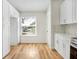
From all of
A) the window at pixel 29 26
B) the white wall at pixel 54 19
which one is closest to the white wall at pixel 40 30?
the window at pixel 29 26

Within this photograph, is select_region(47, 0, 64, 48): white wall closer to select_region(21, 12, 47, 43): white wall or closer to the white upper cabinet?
the white upper cabinet

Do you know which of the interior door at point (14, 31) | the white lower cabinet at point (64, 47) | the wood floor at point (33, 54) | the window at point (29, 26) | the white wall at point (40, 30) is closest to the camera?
the white lower cabinet at point (64, 47)

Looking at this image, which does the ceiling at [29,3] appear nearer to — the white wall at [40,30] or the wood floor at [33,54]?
the white wall at [40,30]

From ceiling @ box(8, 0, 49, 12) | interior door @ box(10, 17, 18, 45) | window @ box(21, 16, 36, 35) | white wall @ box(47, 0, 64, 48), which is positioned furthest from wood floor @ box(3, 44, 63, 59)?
window @ box(21, 16, 36, 35)

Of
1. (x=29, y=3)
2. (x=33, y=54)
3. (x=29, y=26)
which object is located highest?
(x=29, y=3)

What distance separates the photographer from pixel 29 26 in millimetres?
10164

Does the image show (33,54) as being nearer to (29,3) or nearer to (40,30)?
(29,3)

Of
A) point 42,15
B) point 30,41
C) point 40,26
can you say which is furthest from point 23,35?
point 42,15

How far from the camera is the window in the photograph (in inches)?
396

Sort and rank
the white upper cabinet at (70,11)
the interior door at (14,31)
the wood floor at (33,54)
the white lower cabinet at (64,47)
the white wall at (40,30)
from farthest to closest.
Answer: the white wall at (40,30)
the interior door at (14,31)
the wood floor at (33,54)
the white upper cabinet at (70,11)
the white lower cabinet at (64,47)

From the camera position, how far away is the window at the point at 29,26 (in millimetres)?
10070

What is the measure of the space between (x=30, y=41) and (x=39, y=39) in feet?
2.45

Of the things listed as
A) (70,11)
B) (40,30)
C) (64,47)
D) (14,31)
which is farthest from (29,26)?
(64,47)

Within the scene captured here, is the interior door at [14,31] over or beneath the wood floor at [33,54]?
over
